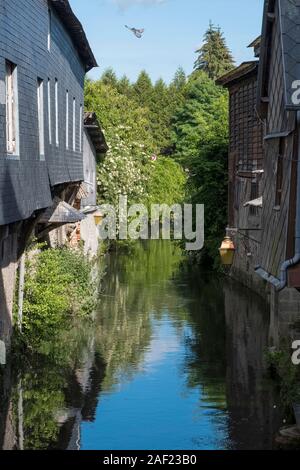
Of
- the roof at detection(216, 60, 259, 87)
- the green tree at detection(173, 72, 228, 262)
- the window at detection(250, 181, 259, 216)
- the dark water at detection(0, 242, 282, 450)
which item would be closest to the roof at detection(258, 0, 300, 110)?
the dark water at detection(0, 242, 282, 450)

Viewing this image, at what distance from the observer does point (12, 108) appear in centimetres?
1817

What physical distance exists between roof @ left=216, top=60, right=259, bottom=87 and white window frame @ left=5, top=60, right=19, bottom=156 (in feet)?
60.8

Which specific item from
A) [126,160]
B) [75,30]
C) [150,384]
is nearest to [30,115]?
[150,384]

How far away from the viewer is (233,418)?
17531 millimetres

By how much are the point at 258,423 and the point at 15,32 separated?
348 inches

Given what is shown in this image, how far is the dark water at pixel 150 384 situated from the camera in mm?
16203

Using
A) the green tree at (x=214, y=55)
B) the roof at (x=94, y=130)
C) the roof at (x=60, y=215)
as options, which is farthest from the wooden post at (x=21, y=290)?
the green tree at (x=214, y=55)

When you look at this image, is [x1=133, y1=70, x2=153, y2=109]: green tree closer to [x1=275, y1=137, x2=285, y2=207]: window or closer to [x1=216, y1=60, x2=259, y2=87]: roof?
[x1=216, y1=60, x2=259, y2=87]: roof

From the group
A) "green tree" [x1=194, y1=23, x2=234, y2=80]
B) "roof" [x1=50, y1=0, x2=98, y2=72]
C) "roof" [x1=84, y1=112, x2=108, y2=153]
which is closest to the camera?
"roof" [x1=50, y1=0, x2=98, y2=72]

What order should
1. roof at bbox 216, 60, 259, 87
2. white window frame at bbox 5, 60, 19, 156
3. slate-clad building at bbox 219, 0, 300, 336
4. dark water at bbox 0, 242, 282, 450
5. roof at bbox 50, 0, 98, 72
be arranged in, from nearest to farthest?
slate-clad building at bbox 219, 0, 300, 336, dark water at bbox 0, 242, 282, 450, white window frame at bbox 5, 60, 19, 156, roof at bbox 50, 0, 98, 72, roof at bbox 216, 60, 259, 87

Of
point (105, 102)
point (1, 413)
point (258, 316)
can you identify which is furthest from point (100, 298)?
point (105, 102)

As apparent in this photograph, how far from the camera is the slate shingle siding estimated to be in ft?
54.2

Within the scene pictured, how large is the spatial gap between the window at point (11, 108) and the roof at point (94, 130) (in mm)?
20405

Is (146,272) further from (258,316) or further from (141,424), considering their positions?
(141,424)
